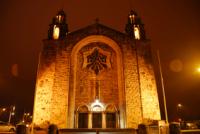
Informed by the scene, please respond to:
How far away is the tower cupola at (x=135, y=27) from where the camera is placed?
22.5 meters

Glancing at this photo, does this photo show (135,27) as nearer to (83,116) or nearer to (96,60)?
(96,60)

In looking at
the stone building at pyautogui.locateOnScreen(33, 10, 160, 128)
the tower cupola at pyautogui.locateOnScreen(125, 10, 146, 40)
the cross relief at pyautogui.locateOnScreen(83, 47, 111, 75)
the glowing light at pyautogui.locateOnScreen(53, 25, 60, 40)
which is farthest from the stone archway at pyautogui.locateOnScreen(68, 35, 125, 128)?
the glowing light at pyautogui.locateOnScreen(53, 25, 60, 40)

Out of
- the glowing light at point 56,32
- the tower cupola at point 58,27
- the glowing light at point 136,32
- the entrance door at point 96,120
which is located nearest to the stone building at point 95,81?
the entrance door at point 96,120

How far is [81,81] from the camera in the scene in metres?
18.9

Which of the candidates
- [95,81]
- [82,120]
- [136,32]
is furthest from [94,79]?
[136,32]

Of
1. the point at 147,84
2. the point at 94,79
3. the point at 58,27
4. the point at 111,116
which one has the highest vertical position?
the point at 58,27

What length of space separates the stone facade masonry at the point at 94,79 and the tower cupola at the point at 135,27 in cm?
182

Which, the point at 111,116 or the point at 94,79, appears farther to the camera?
the point at 94,79

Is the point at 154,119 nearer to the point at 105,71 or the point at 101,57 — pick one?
the point at 105,71

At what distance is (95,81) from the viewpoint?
744 inches

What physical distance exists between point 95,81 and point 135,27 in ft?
29.2

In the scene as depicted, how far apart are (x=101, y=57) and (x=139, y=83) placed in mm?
4685

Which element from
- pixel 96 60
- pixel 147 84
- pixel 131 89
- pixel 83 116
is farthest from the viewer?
pixel 96 60

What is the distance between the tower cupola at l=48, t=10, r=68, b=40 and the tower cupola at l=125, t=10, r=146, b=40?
7.76 metres
